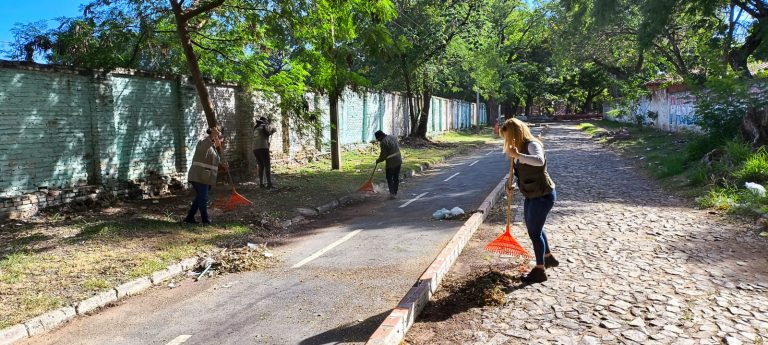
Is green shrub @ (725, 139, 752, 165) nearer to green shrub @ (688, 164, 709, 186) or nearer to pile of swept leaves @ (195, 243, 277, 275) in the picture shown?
green shrub @ (688, 164, 709, 186)

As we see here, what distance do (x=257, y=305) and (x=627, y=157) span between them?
1626 centimetres

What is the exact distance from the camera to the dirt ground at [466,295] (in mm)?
4297

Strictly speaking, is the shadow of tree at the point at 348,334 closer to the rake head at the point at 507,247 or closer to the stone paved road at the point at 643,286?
the stone paved road at the point at 643,286

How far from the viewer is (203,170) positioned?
8422 mm

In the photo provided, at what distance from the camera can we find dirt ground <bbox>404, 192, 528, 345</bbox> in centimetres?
430

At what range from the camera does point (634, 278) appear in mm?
5262

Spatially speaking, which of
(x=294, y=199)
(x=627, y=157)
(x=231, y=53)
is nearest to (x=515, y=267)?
(x=294, y=199)

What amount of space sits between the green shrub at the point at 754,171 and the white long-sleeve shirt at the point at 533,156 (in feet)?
22.9

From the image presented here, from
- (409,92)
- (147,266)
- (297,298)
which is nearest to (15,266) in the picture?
(147,266)

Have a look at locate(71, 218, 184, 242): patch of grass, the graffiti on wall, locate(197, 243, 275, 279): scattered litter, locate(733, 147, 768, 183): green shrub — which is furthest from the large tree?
the graffiti on wall

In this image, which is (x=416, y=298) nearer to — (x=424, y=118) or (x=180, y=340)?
(x=180, y=340)

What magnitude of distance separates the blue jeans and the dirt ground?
378mm

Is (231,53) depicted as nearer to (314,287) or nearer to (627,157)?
(314,287)

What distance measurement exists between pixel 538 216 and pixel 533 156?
618 millimetres
